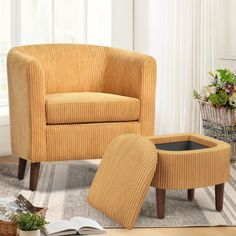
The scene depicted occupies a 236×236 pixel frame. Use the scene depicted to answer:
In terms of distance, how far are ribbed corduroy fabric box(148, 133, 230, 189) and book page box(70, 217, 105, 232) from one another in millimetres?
351

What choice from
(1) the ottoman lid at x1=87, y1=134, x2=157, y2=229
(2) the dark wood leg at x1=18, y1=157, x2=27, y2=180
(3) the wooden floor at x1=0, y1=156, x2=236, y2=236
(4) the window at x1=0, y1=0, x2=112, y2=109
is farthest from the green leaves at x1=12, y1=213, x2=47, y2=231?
(4) the window at x1=0, y1=0, x2=112, y2=109

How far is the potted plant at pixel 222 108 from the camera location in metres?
4.54

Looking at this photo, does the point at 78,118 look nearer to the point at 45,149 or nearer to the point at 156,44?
the point at 45,149

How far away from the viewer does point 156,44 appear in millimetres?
5344

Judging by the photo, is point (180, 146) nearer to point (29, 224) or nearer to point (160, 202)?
point (160, 202)

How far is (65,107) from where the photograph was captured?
12.8ft

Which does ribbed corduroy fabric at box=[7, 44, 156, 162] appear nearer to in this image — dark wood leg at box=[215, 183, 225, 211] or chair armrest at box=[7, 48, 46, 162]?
chair armrest at box=[7, 48, 46, 162]

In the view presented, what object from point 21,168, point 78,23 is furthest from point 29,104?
point 78,23

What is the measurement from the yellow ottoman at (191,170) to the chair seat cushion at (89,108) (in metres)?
0.54

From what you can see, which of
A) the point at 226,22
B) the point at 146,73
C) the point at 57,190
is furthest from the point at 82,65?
the point at 226,22

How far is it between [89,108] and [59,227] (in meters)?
0.99

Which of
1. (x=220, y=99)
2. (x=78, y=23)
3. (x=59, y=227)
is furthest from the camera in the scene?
(x=78, y=23)

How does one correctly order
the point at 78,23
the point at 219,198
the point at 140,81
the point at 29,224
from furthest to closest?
1. the point at 78,23
2. the point at 140,81
3. the point at 219,198
4. the point at 29,224

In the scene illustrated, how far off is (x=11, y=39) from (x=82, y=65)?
0.86m
